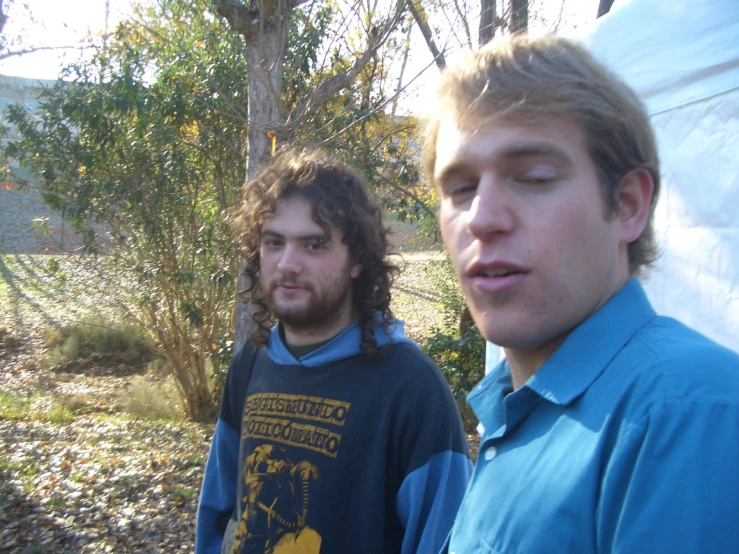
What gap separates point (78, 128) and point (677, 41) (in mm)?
5686

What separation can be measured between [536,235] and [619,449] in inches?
14.7

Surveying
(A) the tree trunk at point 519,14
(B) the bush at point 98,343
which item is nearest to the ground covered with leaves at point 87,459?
(B) the bush at point 98,343

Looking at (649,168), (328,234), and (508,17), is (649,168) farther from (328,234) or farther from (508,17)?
(508,17)

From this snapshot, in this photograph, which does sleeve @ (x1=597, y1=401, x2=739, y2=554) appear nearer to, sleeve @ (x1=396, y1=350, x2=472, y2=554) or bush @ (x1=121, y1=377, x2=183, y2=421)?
sleeve @ (x1=396, y1=350, x2=472, y2=554)

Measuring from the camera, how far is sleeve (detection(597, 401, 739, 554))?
76 centimetres

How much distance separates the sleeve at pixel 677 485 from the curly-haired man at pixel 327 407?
3.24 feet

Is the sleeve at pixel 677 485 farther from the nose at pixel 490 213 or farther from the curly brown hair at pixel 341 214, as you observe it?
the curly brown hair at pixel 341 214

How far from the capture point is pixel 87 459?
5.64 metres

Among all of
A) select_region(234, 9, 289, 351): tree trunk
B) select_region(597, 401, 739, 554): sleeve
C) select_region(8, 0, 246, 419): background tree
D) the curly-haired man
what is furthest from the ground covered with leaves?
select_region(597, 401, 739, 554): sleeve

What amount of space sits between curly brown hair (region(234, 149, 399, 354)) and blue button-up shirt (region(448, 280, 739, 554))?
1.07 meters

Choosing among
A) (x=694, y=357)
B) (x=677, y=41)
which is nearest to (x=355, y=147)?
(x=677, y=41)

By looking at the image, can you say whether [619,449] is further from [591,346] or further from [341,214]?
[341,214]

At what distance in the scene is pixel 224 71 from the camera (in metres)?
6.25

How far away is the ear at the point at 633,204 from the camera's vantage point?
1.16 meters
